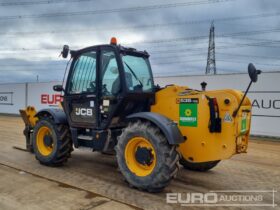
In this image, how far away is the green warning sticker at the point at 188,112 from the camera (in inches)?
216

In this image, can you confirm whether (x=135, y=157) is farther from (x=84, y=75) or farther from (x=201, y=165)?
(x=84, y=75)

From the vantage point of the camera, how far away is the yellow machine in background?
5.13 meters

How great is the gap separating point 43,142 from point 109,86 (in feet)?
7.23

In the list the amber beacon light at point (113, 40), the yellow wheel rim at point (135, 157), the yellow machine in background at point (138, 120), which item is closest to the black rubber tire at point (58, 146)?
the yellow machine in background at point (138, 120)

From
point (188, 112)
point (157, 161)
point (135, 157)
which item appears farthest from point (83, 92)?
point (157, 161)

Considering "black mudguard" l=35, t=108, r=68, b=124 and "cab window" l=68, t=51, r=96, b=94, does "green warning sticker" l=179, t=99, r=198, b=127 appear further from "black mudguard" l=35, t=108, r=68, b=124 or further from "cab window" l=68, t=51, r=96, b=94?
"black mudguard" l=35, t=108, r=68, b=124

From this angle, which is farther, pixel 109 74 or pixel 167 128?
pixel 109 74

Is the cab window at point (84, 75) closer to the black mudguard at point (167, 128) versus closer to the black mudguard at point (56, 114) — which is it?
the black mudguard at point (56, 114)

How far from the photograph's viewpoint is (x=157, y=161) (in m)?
5.05

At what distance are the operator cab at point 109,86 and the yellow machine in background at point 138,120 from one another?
0.02m

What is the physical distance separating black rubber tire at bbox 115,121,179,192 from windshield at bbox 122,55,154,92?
3.15 ft

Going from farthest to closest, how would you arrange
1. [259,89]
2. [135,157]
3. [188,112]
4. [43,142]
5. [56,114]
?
1. [259,89]
2. [43,142]
3. [56,114]
4. [188,112]
5. [135,157]

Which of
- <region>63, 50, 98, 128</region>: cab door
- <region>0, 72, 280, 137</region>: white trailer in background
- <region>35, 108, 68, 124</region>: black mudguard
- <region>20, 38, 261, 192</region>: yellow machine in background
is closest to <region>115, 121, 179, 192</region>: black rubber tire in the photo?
<region>20, 38, 261, 192</region>: yellow machine in background

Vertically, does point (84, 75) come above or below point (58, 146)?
above
